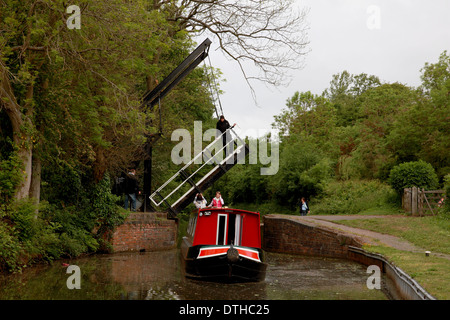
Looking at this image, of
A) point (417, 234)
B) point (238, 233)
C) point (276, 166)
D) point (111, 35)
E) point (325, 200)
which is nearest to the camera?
point (111, 35)

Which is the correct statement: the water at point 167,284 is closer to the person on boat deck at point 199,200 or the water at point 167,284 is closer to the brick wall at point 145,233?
the brick wall at point 145,233

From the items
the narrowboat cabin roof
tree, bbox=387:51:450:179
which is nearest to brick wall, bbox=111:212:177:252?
the narrowboat cabin roof

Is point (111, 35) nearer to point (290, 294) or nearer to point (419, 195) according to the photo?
point (290, 294)

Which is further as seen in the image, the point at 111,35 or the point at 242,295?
the point at 111,35

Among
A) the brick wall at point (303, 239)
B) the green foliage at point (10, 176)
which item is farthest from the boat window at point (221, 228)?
the green foliage at point (10, 176)

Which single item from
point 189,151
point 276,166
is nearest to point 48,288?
point 189,151

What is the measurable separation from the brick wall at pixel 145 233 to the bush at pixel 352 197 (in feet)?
35.3

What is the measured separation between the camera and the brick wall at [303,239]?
1874cm

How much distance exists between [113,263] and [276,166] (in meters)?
21.9

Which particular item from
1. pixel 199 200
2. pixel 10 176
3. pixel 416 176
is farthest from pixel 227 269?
pixel 416 176

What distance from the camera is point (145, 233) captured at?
20.9 m

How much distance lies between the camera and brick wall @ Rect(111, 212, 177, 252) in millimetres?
Result: 19725
